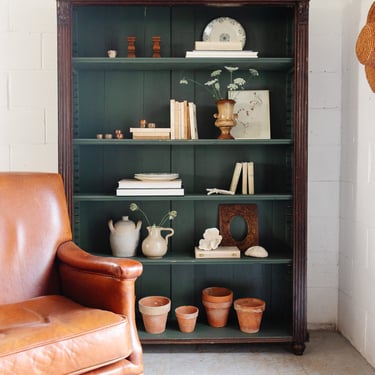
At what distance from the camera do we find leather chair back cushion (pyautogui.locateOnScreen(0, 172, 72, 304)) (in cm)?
206

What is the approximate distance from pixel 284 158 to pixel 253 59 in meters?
0.62

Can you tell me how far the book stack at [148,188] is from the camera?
2.56m

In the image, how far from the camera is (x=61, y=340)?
5.20 feet

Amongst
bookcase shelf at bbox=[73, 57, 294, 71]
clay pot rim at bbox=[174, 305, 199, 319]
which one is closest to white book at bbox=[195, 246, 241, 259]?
clay pot rim at bbox=[174, 305, 199, 319]

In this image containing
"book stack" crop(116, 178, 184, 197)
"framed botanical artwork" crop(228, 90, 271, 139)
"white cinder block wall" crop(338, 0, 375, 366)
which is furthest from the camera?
"framed botanical artwork" crop(228, 90, 271, 139)

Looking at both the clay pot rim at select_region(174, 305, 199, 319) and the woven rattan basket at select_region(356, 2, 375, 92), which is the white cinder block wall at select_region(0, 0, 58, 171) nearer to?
the clay pot rim at select_region(174, 305, 199, 319)

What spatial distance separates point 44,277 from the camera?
2117 millimetres

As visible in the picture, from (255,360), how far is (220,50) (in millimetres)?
1596

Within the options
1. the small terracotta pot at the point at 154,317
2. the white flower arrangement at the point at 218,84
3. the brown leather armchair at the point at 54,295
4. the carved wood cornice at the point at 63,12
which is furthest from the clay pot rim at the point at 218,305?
the carved wood cornice at the point at 63,12

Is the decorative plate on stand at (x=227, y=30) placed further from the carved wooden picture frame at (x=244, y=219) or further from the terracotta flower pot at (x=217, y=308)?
the terracotta flower pot at (x=217, y=308)

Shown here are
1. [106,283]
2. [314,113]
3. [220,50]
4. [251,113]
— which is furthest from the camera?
[314,113]

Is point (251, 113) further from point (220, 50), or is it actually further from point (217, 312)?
point (217, 312)

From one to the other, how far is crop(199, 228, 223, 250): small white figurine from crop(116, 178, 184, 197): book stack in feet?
0.95

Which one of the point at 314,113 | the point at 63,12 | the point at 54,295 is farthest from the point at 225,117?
the point at 54,295
